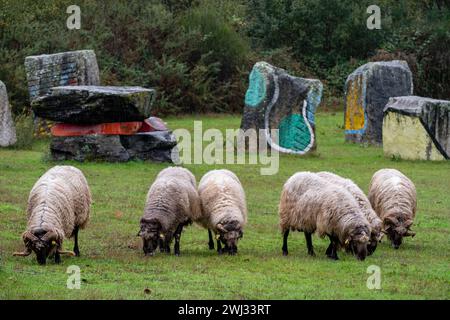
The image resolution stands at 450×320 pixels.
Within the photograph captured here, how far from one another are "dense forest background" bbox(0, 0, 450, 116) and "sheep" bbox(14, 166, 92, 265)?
21035mm

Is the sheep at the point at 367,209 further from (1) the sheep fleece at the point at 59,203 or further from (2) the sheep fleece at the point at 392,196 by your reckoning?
(1) the sheep fleece at the point at 59,203

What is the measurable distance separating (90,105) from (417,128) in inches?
371

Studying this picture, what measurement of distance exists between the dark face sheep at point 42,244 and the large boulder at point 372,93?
19.9 metres

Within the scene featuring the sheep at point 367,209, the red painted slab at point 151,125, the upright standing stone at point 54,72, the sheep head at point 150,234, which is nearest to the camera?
the sheep head at point 150,234

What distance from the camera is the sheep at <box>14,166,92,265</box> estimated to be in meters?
14.2

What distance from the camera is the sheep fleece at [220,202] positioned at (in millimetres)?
15984

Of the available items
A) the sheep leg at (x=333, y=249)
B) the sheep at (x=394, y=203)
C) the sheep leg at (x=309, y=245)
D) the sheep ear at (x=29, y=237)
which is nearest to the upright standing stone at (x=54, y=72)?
the sheep at (x=394, y=203)

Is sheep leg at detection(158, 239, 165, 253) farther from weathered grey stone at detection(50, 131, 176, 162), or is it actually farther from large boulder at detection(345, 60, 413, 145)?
large boulder at detection(345, 60, 413, 145)

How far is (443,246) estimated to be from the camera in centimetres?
1738

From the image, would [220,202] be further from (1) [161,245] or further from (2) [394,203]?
(2) [394,203]

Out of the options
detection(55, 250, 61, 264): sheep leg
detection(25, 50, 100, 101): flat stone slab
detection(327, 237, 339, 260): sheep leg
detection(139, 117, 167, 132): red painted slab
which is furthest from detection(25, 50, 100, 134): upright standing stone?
detection(55, 250, 61, 264): sheep leg

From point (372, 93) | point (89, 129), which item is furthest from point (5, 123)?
point (372, 93)

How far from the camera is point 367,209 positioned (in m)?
16.3

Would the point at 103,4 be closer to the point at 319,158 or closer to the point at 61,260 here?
the point at 319,158
